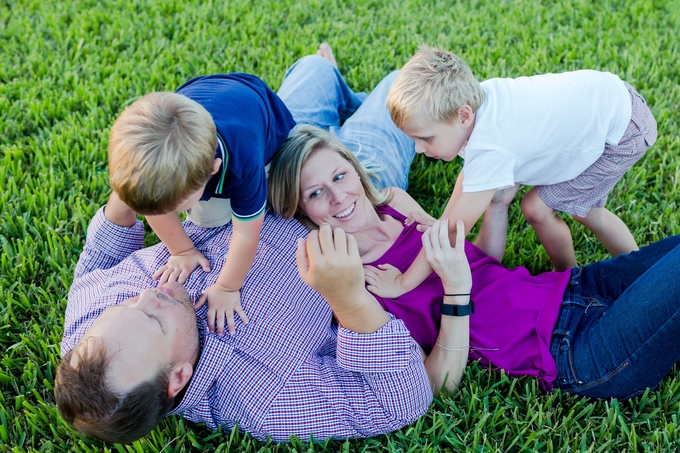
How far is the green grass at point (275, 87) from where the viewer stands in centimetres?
245

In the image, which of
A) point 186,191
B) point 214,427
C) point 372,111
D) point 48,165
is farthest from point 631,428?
point 48,165

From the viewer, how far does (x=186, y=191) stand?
2.05 metres

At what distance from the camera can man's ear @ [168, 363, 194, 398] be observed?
87.4 inches

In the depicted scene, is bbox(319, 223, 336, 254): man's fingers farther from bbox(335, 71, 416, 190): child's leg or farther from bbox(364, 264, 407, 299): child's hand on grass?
bbox(335, 71, 416, 190): child's leg

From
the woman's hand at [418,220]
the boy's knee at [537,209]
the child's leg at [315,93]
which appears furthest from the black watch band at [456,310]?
the child's leg at [315,93]

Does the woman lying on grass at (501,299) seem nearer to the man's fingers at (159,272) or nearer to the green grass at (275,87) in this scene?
the green grass at (275,87)

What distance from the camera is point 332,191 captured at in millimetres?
2793

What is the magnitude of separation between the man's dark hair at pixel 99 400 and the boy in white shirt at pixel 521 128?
1217 millimetres

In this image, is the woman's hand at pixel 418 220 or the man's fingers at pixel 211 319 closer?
the man's fingers at pixel 211 319

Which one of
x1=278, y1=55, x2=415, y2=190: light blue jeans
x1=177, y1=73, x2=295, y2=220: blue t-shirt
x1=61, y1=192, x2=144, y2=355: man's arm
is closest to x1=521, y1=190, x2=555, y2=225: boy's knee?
x1=278, y1=55, x2=415, y2=190: light blue jeans

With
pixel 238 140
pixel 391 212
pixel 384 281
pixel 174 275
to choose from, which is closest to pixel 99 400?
pixel 174 275

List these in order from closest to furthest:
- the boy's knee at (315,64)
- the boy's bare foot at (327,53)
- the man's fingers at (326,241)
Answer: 1. the man's fingers at (326,241)
2. the boy's knee at (315,64)
3. the boy's bare foot at (327,53)

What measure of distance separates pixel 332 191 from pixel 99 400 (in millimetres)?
1342

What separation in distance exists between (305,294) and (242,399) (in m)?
0.53
